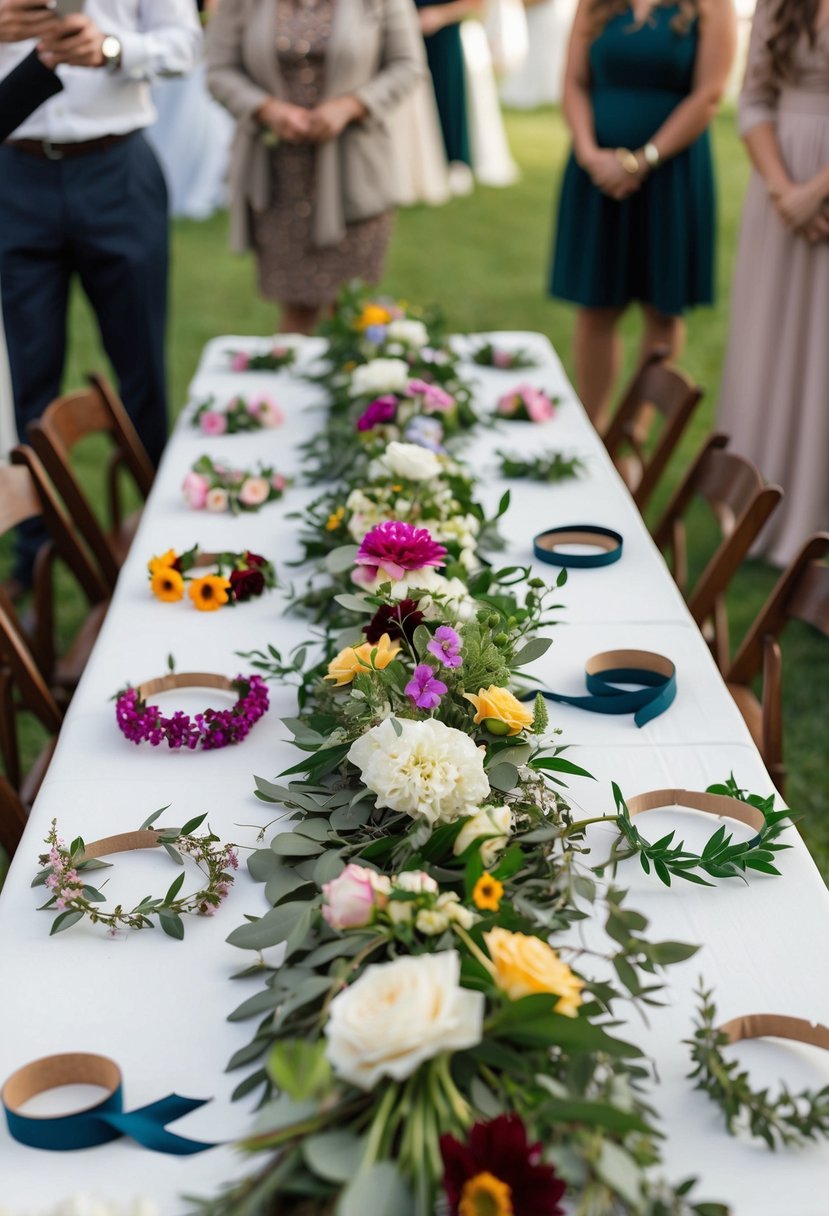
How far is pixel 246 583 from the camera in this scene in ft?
6.70

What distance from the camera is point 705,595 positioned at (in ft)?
8.05

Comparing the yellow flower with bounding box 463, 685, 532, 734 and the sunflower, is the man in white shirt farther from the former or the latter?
the yellow flower with bounding box 463, 685, 532, 734

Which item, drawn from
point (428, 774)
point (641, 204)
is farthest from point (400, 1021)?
point (641, 204)

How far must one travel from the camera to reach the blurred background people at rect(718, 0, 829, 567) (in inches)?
137

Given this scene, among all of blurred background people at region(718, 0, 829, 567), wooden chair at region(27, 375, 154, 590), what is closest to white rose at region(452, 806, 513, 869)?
wooden chair at region(27, 375, 154, 590)

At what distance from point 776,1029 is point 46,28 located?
249 centimetres

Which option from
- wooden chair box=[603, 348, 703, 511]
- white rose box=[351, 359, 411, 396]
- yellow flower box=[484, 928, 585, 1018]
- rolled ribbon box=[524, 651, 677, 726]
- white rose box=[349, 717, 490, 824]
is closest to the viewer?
yellow flower box=[484, 928, 585, 1018]

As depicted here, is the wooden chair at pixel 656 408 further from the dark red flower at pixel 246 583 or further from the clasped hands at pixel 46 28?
the clasped hands at pixel 46 28

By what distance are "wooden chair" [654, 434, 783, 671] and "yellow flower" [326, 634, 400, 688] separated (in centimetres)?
96

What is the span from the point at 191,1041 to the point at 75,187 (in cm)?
266

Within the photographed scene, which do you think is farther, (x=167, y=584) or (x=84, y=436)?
(x=84, y=436)

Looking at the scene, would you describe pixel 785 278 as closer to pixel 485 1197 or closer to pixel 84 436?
pixel 84 436

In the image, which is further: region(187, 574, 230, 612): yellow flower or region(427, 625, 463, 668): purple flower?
region(187, 574, 230, 612): yellow flower

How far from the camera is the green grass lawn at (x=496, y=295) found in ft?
11.8
